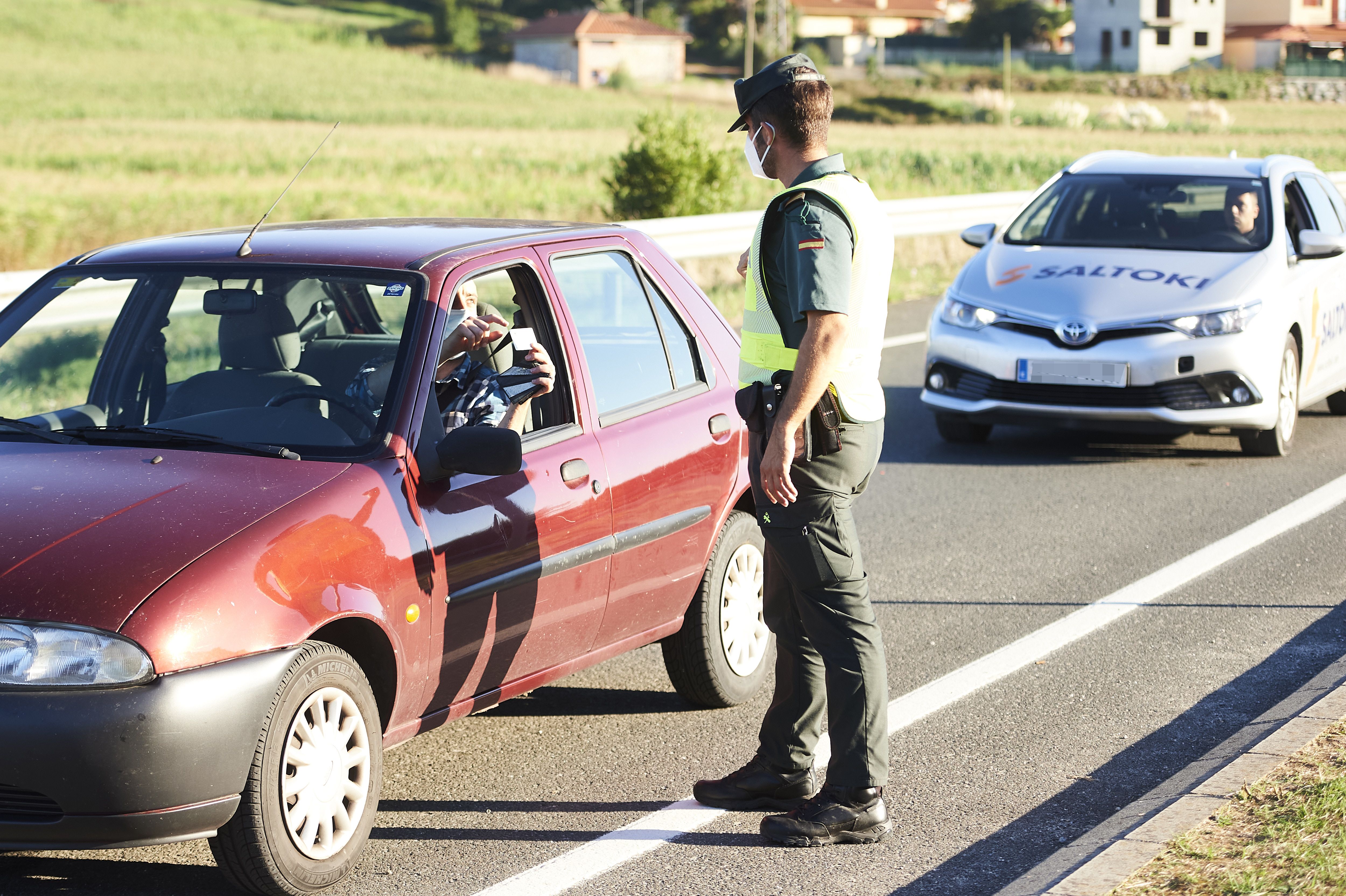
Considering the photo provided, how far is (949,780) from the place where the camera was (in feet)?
16.0

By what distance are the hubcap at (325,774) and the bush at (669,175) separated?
17.6m

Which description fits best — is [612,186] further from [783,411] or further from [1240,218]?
[783,411]

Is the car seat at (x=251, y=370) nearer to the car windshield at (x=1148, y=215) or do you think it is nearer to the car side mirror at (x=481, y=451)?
the car side mirror at (x=481, y=451)

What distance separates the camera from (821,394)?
409 centimetres

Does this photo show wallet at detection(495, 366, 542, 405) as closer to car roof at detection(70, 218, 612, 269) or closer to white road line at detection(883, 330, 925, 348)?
car roof at detection(70, 218, 612, 269)

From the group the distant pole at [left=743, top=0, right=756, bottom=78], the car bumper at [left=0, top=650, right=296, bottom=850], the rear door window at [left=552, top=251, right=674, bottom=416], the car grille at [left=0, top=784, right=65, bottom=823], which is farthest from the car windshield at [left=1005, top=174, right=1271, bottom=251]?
the distant pole at [left=743, top=0, right=756, bottom=78]

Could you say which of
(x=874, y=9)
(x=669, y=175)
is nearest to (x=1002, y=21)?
(x=874, y=9)

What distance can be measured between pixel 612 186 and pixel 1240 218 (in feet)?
42.8

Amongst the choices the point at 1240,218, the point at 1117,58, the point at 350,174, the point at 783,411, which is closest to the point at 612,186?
the point at 1240,218

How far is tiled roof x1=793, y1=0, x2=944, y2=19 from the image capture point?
418 feet

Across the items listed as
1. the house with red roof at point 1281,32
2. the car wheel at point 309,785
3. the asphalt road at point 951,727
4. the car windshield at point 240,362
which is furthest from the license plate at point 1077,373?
the house with red roof at point 1281,32

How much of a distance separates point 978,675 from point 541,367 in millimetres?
2093

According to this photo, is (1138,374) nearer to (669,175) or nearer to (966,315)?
(966,315)

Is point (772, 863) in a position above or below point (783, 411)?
below
